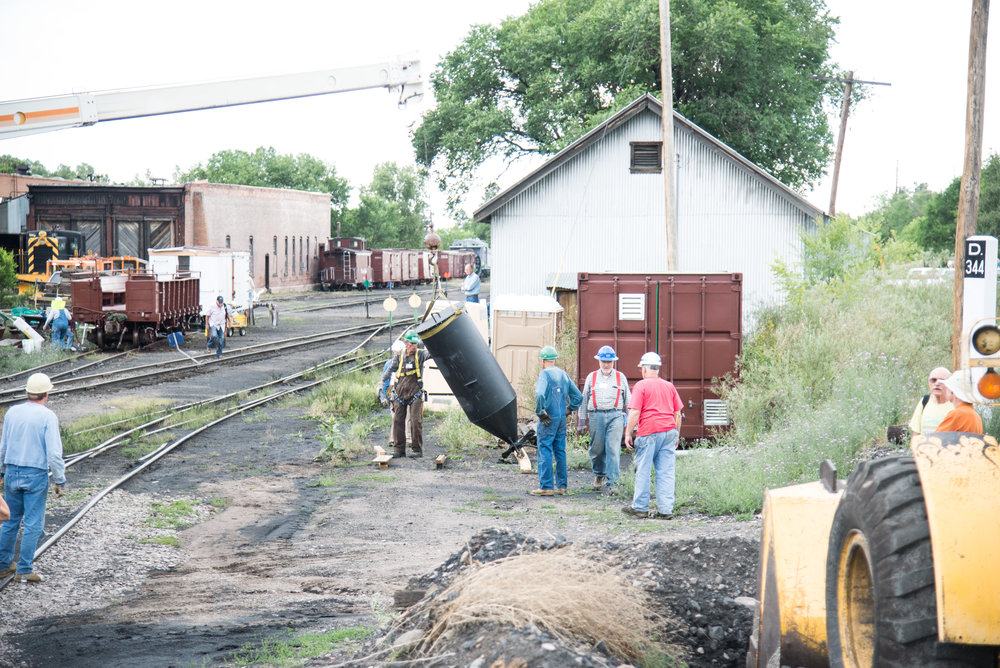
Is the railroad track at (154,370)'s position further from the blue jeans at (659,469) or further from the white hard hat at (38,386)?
the blue jeans at (659,469)

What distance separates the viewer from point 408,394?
14.8 meters

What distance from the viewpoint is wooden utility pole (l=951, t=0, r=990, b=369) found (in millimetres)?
13359

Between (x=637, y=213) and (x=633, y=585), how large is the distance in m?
19.5

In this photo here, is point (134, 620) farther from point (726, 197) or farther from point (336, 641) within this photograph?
point (726, 197)

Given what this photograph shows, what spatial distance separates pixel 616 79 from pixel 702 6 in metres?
4.72

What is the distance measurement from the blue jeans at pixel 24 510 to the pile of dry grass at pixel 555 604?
454 cm

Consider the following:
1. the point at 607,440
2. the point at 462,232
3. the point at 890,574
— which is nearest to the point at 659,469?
the point at 607,440

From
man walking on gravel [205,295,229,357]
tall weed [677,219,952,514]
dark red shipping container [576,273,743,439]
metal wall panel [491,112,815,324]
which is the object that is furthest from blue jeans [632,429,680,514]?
man walking on gravel [205,295,229,357]

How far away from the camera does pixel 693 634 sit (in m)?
6.40

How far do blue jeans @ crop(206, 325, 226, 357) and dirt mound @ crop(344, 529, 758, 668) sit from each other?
21210 mm

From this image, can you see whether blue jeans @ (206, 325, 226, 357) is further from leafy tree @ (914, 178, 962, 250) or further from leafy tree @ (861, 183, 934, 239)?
leafy tree @ (861, 183, 934, 239)

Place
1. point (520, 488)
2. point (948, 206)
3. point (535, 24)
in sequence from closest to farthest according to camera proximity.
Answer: point (520, 488) → point (535, 24) → point (948, 206)

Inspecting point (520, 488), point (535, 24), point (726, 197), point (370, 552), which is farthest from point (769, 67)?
point (370, 552)

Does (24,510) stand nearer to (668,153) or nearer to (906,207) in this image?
(668,153)
